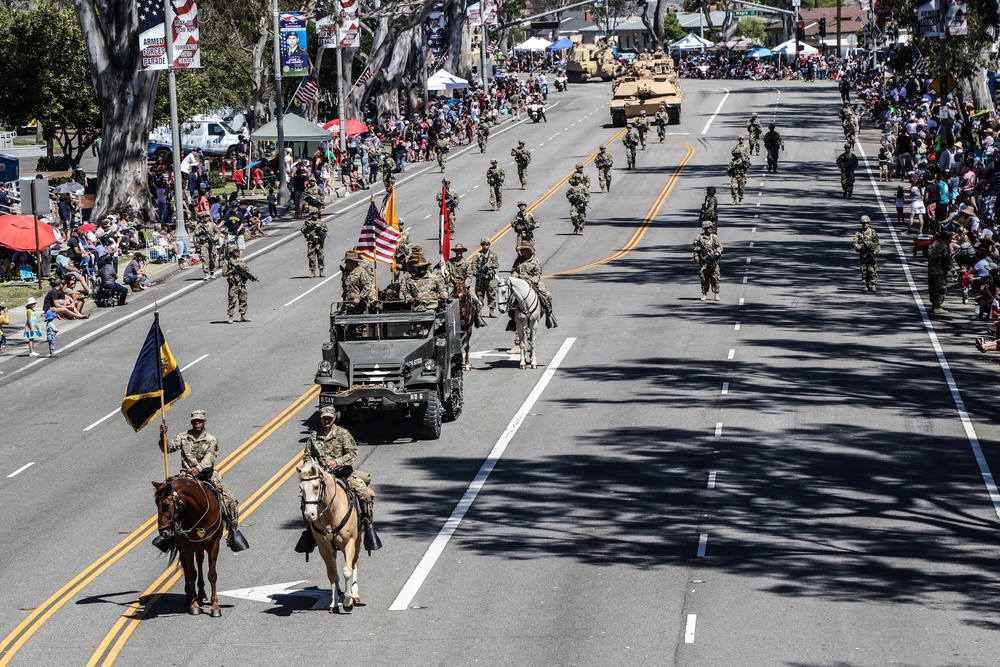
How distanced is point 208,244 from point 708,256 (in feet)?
49.6

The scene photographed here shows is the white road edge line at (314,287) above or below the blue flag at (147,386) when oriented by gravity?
below

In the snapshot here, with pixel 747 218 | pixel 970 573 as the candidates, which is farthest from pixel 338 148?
pixel 970 573

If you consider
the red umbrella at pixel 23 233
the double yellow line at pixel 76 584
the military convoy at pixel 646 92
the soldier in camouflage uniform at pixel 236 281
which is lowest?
the double yellow line at pixel 76 584

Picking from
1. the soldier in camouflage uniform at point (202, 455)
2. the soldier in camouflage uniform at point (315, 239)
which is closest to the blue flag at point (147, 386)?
the soldier in camouflage uniform at point (202, 455)

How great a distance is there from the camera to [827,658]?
1521 cm

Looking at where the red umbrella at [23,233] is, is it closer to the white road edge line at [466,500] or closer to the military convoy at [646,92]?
the white road edge line at [466,500]

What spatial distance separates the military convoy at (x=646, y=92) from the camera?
259 feet

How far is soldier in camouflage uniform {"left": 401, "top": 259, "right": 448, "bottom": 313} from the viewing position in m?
27.7

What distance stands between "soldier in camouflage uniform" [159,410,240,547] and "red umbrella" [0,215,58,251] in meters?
24.7

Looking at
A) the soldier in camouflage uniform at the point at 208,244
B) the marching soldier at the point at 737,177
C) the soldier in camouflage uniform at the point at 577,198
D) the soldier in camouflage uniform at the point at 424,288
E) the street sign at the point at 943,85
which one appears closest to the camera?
the soldier in camouflage uniform at the point at 424,288

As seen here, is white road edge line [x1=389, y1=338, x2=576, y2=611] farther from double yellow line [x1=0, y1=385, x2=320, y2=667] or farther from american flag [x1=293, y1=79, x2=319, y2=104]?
american flag [x1=293, y1=79, x2=319, y2=104]

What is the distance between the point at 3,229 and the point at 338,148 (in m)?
27.6

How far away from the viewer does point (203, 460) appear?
17656mm

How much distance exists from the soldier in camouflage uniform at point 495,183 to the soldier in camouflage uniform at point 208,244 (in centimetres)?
1138
